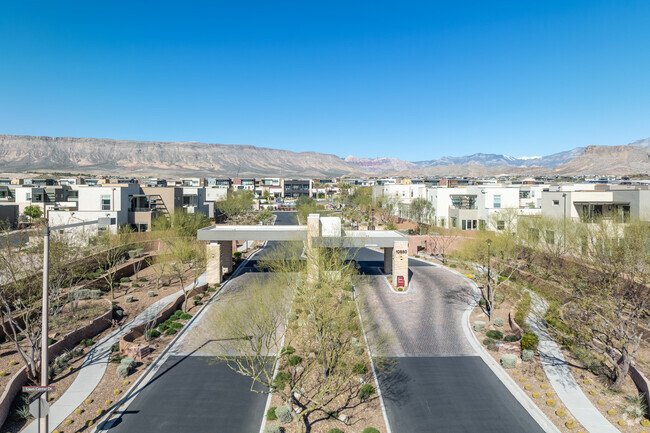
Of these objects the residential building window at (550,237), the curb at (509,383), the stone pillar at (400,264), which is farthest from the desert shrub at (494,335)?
the residential building window at (550,237)

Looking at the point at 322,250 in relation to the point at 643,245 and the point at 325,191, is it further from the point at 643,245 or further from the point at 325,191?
the point at 325,191

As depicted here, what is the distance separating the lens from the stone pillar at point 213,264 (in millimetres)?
35969

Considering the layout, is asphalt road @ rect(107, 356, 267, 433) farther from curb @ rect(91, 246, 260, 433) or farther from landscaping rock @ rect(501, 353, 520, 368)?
landscaping rock @ rect(501, 353, 520, 368)

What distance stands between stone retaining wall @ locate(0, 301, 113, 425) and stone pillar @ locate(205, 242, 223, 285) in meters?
8.69

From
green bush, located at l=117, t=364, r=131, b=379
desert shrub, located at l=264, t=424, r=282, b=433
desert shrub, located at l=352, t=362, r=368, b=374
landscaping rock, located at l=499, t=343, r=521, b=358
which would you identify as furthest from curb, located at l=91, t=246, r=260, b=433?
landscaping rock, located at l=499, t=343, r=521, b=358

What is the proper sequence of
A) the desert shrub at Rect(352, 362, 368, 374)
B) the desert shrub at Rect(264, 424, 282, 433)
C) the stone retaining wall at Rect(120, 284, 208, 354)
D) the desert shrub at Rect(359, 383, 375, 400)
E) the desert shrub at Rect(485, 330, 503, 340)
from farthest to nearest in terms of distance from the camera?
the desert shrub at Rect(485, 330, 503, 340)
the stone retaining wall at Rect(120, 284, 208, 354)
the desert shrub at Rect(352, 362, 368, 374)
the desert shrub at Rect(359, 383, 375, 400)
the desert shrub at Rect(264, 424, 282, 433)

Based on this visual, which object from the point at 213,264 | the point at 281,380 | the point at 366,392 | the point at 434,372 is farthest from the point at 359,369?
the point at 213,264

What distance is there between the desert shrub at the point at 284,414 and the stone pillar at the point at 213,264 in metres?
22.2

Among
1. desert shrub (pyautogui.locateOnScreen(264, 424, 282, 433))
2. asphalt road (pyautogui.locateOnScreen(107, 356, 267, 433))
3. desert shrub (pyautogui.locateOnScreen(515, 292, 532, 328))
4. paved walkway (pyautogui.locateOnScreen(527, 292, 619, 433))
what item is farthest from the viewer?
desert shrub (pyautogui.locateOnScreen(515, 292, 532, 328))

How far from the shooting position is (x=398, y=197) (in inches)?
3238

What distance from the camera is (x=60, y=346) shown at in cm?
2180

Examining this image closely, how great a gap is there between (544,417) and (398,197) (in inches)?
2665

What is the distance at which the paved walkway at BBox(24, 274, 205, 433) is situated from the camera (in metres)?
16.0

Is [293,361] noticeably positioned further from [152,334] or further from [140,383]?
[152,334]
